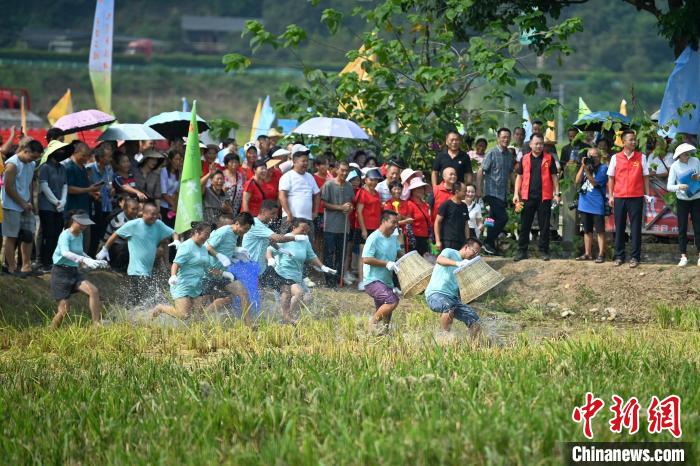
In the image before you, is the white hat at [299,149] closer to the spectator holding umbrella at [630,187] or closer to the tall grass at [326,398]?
the spectator holding umbrella at [630,187]

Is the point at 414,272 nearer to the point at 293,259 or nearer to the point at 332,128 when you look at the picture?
the point at 293,259

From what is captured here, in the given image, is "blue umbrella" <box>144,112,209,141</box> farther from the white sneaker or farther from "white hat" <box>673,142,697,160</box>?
"white hat" <box>673,142,697,160</box>

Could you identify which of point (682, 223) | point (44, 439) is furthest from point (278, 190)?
point (44, 439)

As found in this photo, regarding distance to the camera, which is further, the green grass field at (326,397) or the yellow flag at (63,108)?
the yellow flag at (63,108)

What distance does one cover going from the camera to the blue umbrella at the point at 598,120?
17344 mm

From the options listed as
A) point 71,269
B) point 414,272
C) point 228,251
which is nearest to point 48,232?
point 71,269

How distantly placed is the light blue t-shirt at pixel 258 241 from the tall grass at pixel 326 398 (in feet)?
8.79

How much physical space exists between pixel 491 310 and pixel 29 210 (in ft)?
18.5

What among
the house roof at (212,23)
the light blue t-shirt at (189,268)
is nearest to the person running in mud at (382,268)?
the light blue t-shirt at (189,268)

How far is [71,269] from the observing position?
536 inches

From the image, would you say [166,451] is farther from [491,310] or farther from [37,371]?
[491,310]

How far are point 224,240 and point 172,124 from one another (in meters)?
3.68

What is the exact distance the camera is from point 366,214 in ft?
55.2

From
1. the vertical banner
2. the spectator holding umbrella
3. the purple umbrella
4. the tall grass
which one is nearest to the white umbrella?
the purple umbrella
